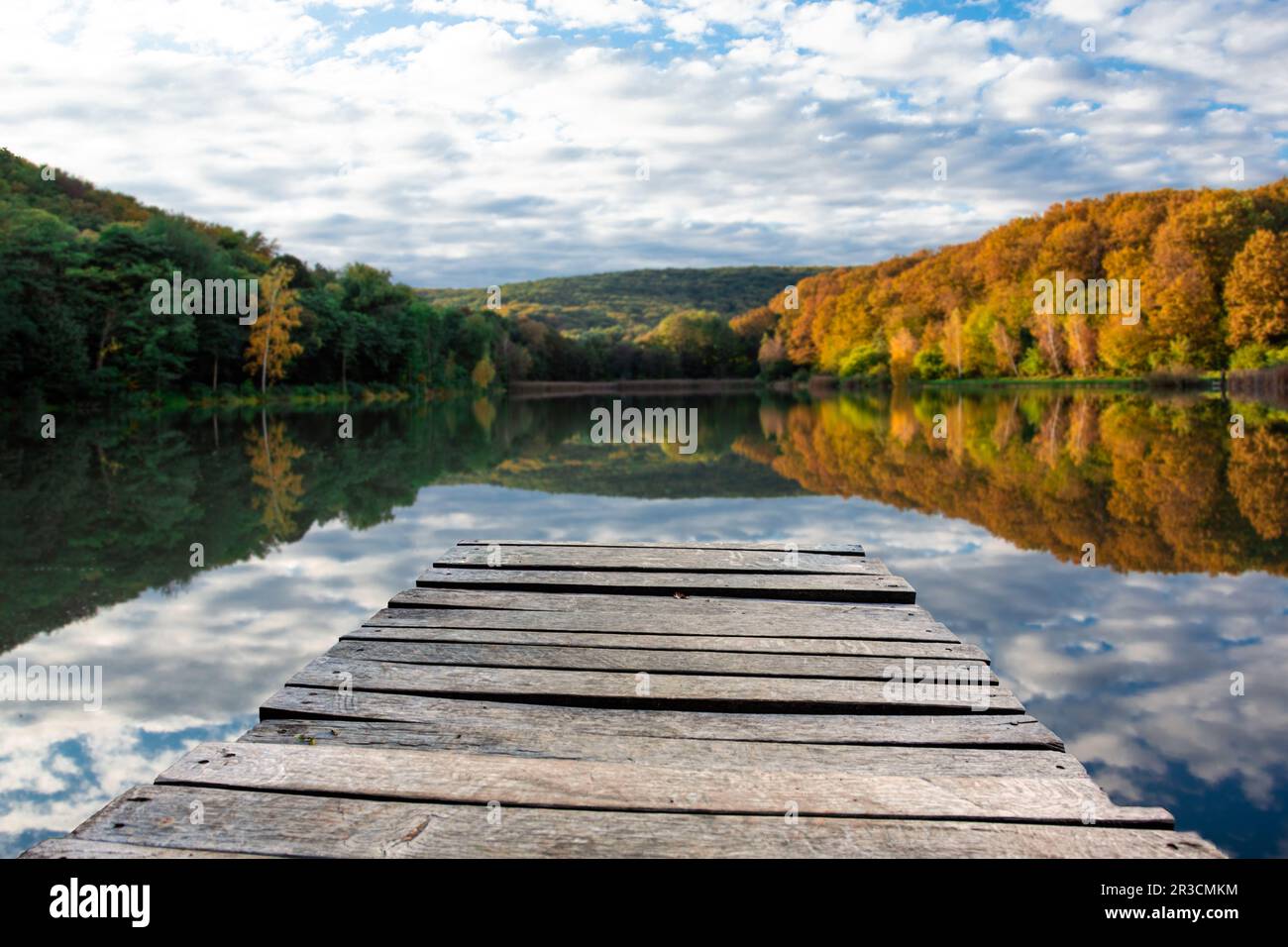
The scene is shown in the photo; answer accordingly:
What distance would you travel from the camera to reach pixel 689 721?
275cm

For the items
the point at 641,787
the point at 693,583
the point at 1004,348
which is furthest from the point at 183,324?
the point at 1004,348

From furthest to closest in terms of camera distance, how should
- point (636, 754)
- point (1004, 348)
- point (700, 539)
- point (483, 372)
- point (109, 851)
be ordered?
point (483, 372) → point (1004, 348) → point (700, 539) → point (636, 754) → point (109, 851)

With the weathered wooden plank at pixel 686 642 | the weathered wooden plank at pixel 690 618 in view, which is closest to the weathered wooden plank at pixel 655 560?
the weathered wooden plank at pixel 690 618

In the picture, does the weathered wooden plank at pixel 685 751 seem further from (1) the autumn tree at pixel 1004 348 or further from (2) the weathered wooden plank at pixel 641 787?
(1) the autumn tree at pixel 1004 348

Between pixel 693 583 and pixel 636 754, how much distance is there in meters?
1.99

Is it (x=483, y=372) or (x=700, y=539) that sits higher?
(x=483, y=372)

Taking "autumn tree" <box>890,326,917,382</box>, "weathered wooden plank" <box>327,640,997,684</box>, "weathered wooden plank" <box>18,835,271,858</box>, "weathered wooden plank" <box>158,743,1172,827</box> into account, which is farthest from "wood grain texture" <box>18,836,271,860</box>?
"autumn tree" <box>890,326,917,382</box>

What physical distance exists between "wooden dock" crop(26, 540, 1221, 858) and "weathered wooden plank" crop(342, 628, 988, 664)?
0.01 metres

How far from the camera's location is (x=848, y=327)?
271 ft

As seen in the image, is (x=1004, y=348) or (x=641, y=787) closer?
(x=641, y=787)

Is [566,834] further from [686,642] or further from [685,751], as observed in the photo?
[686,642]

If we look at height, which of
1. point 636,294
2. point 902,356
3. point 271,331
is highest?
point 636,294

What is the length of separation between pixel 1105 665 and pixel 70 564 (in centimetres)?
665

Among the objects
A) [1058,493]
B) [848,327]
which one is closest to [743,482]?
[1058,493]
